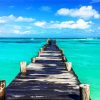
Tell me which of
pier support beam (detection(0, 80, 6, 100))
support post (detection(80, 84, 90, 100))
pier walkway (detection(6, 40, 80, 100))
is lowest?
pier walkway (detection(6, 40, 80, 100))

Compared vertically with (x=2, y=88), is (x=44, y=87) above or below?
below

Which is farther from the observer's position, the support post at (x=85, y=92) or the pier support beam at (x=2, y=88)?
the support post at (x=85, y=92)

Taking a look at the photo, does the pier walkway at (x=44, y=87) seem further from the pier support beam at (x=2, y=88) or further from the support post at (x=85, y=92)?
the pier support beam at (x=2, y=88)

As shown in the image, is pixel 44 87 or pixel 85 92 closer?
pixel 85 92

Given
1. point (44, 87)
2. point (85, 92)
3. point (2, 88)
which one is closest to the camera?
point (2, 88)

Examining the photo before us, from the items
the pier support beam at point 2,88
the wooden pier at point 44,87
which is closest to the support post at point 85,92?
the wooden pier at point 44,87

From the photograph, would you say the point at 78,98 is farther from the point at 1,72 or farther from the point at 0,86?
the point at 1,72

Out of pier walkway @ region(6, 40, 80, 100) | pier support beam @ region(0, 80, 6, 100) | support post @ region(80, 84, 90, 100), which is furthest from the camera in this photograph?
pier walkway @ region(6, 40, 80, 100)

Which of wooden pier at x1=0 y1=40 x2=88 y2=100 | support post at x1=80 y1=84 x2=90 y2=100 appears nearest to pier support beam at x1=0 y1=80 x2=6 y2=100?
wooden pier at x1=0 y1=40 x2=88 y2=100

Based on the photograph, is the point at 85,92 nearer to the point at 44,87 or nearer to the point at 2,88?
the point at 2,88

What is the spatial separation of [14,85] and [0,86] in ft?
13.1

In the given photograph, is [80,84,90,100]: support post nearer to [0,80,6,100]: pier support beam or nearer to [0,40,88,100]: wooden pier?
[0,40,88,100]: wooden pier

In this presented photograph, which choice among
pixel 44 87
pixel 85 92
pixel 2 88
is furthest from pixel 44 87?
pixel 2 88

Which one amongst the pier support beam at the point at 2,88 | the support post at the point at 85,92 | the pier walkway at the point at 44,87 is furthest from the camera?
the pier walkway at the point at 44,87
